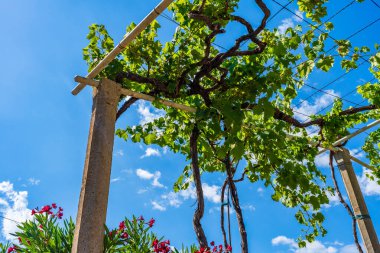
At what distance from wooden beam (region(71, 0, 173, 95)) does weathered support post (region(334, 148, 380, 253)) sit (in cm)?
450

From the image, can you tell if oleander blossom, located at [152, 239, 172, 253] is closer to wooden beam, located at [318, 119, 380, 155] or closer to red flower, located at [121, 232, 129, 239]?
red flower, located at [121, 232, 129, 239]

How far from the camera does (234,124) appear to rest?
3.01 m

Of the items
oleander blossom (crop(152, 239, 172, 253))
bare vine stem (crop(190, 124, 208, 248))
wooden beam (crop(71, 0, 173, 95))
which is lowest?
oleander blossom (crop(152, 239, 172, 253))

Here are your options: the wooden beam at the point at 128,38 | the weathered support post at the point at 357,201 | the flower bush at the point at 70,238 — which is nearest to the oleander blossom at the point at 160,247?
the flower bush at the point at 70,238

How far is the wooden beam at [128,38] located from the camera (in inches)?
112

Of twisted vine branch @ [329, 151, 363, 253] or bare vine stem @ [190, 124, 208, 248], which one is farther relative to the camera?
twisted vine branch @ [329, 151, 363, 253]

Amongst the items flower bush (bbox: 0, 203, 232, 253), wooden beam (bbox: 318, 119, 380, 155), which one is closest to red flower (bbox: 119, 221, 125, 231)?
flower bush (bbox: 0, 203, 232, 253)

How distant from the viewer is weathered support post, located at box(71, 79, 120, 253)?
97.1 inches

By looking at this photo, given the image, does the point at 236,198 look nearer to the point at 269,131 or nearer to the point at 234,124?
the point at 269,131

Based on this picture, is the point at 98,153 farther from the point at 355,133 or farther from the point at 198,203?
the point at 355,133

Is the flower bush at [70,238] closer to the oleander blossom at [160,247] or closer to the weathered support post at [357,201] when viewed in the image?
the oleander blossom at [160,247]

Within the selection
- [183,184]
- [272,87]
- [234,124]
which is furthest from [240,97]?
[183,184]

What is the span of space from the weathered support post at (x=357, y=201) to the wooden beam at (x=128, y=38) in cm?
450

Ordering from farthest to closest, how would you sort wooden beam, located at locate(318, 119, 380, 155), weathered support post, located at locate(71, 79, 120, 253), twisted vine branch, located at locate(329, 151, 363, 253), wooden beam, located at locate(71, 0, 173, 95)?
twisted vine branch, located at locate(329, 151, 363, 253) → wooden beam, located at locate(318, 119, 380, 155) → wooden beam, located at locate(71, 0, 173, 95) → weathered support post, located at locate(71, 79, 120, 253)
